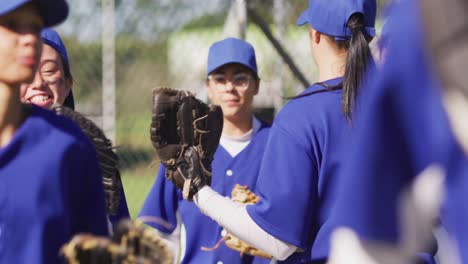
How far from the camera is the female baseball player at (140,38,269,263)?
4.45 meters

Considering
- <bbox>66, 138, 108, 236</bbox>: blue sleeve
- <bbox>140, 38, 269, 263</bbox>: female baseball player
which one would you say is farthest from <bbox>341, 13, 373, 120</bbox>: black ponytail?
<bbox>140, 38, 269, 263</bbox>: female baseball player

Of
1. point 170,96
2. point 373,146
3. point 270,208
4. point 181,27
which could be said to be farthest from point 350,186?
point 181,27

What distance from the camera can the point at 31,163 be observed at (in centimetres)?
223

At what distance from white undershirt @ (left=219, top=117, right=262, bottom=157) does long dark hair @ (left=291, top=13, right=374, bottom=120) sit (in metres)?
1.52

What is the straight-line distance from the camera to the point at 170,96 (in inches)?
142

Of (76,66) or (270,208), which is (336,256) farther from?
(76,66)

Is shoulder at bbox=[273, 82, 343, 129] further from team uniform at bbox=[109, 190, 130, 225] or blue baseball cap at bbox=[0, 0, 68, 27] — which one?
blue baseball cap at bbox=[0, 0, 68, 27]

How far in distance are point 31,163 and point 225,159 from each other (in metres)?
2.43

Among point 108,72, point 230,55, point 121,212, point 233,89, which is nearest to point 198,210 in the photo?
point 233,89

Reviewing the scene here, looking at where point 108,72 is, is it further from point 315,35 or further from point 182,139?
point 315,35

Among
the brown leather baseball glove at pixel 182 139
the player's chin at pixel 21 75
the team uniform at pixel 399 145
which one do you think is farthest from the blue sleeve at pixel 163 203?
the team uniform at pixel 399 145

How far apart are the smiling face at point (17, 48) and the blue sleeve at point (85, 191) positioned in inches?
8.5

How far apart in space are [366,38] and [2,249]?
160 cm

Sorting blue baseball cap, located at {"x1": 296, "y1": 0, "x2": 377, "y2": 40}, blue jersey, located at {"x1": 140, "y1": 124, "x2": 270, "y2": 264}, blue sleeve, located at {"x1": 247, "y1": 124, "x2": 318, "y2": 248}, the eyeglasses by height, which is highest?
blue baseball cap, located at {"x1": 296, "y1": 0, "x2": 377, "y2": 40}
